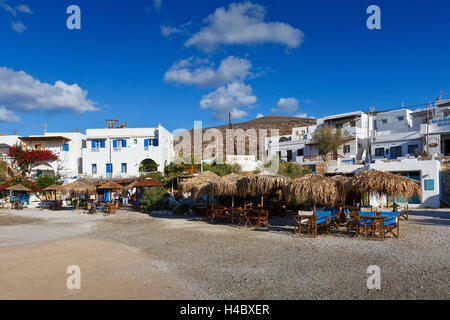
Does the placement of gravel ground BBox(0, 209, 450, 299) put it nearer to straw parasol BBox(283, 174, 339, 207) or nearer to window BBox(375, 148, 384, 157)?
straw parasol BBox(283, 174, 339, 207)

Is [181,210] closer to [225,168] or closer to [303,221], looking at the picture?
[303,221]

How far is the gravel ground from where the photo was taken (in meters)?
5.58

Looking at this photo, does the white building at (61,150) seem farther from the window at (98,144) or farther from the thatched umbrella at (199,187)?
the thatched umbrella at (199,187)

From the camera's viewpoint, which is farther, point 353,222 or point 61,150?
point 61,150

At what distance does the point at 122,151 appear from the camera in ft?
109

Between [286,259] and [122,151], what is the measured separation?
28732 millimetres

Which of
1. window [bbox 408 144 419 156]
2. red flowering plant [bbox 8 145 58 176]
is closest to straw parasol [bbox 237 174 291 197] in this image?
window [bbox 408 144 419 156]

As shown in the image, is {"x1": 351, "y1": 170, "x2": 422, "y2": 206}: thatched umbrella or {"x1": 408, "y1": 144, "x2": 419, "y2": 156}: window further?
{"x1": 408, "y1": 144, "x2": 419, "y2": 156}: window

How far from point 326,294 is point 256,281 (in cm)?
140

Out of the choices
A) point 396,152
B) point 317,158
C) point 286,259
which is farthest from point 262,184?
point 396,152

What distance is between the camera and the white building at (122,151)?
32969mm

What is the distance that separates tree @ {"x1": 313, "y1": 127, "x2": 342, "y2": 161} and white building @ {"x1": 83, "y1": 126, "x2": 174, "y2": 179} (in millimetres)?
18136
